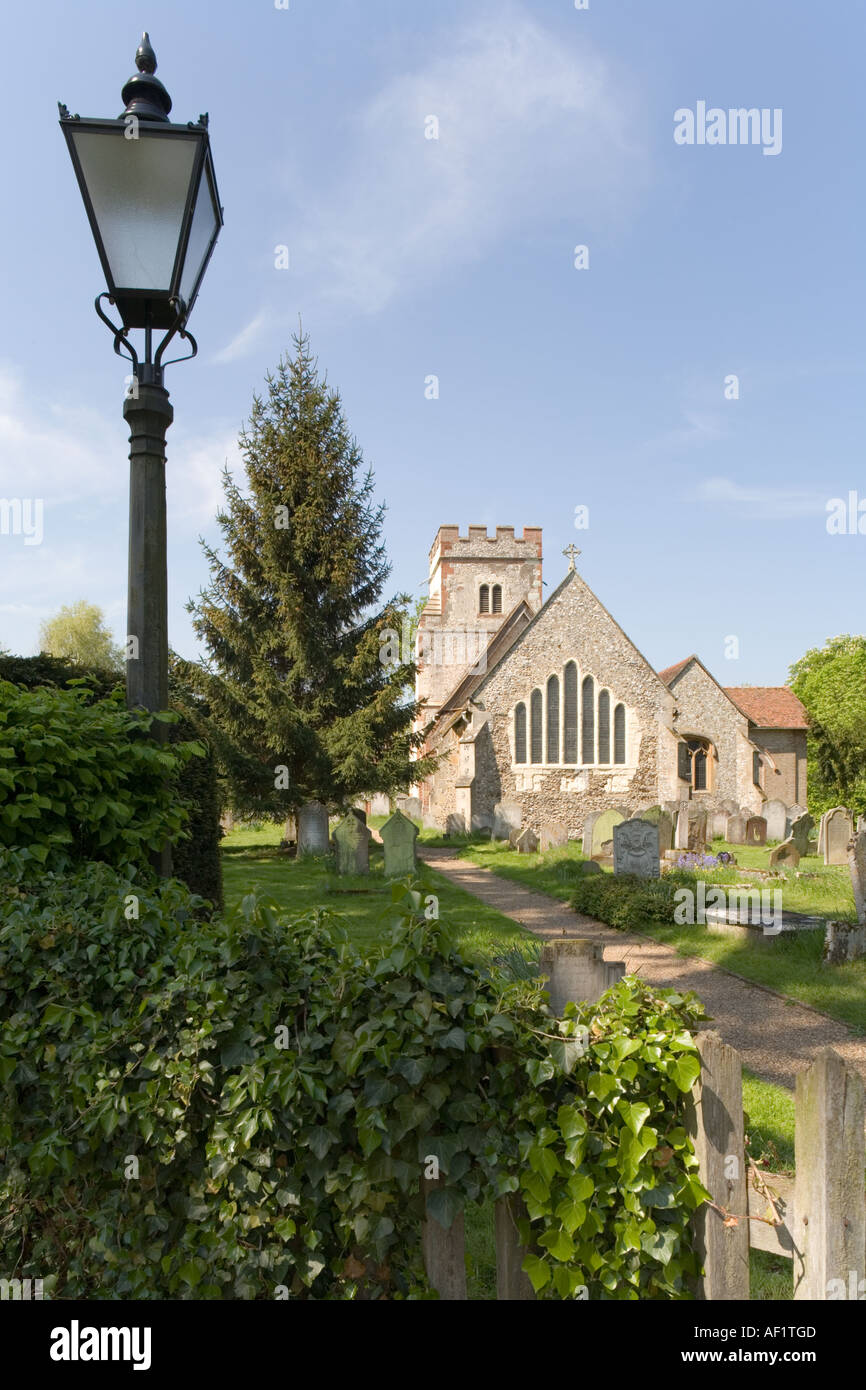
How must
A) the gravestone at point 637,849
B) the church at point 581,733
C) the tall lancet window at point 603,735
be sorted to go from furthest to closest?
the tall lancet window at point 603,735
the church at point 581,733
the gravestone at point 637,849

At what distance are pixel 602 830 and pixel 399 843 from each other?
5233 millimetres

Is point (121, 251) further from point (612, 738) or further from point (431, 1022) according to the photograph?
point (612, 738)

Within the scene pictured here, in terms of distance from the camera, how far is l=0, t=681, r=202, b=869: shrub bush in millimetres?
3346

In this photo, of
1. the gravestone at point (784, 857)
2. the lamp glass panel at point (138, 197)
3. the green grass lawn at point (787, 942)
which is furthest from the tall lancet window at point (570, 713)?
the lamp glass panel at point (138, 197)

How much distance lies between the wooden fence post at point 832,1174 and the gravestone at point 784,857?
15.7 meters

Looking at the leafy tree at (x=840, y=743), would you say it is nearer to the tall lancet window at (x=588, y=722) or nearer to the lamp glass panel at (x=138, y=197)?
the tall lancet window at (x=588, y=722)

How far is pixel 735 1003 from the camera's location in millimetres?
7566

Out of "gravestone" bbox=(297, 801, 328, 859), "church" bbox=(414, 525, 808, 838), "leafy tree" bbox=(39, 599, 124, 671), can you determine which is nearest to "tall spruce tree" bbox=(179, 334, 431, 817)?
"gravestone" bbox=(297, 801, 328, 859)

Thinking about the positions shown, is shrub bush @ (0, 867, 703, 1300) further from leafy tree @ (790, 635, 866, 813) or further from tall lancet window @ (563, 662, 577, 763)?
leafy tree @ (790, 635, 866, 813)

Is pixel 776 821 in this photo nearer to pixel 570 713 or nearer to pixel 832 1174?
pixel 570 713

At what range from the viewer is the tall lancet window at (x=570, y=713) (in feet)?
87.3

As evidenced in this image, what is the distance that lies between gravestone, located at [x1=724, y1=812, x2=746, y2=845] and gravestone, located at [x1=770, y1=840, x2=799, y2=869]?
724cm
